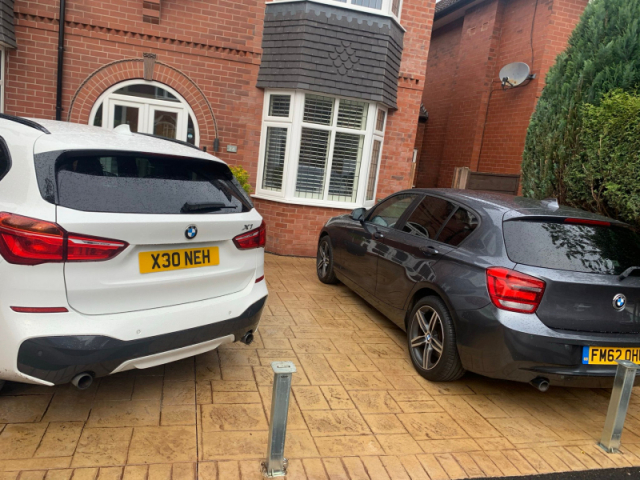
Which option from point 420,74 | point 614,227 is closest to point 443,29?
point 420,74

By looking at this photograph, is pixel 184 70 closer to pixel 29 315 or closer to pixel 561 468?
pixel 29 315

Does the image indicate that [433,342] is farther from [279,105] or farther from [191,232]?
[279,105]

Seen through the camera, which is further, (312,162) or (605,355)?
(312,162)

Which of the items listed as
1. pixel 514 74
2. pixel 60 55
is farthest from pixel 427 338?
pixel 514 74

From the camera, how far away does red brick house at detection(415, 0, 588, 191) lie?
390 inches

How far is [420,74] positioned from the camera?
8.97 meters

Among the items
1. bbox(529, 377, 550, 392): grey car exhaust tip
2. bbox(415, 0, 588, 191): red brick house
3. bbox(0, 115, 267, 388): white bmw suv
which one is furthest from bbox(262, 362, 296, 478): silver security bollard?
bbox(415, 0, 588, 191): red brick house

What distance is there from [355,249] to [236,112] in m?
4.14

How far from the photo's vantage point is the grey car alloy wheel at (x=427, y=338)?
3.85 metres

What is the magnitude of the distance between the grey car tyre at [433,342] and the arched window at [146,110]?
563cm

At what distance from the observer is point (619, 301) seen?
3.30 meters

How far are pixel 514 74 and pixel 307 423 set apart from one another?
955cm

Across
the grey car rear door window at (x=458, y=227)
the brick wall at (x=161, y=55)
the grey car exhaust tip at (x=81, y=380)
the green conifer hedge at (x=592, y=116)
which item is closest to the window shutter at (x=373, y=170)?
the brick wall at (x=161, y=55)

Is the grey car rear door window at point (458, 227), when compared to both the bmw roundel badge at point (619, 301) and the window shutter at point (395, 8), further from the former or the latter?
the window shutter at point (395, 8)
